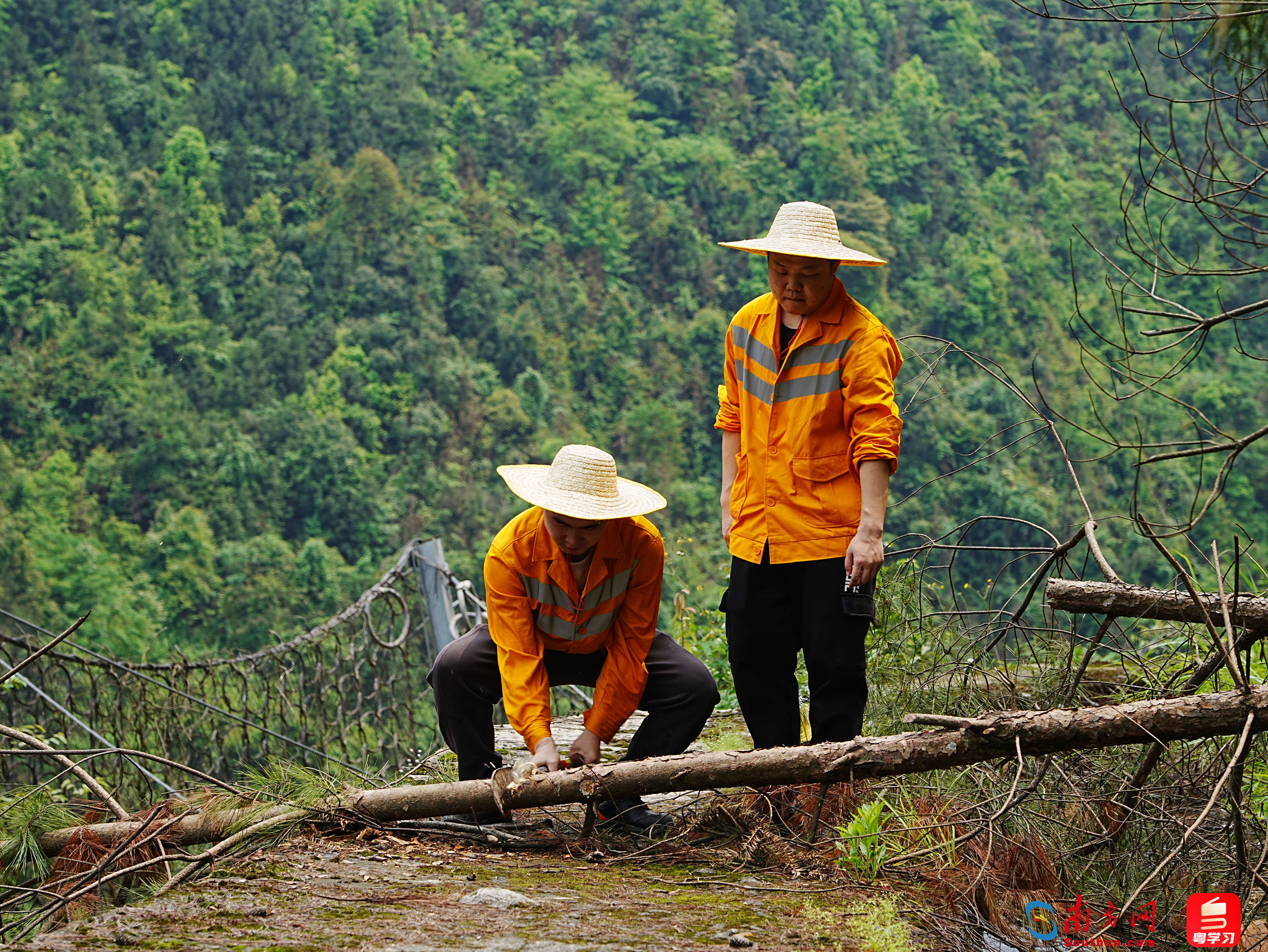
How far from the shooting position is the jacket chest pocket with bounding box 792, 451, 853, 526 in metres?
2.61

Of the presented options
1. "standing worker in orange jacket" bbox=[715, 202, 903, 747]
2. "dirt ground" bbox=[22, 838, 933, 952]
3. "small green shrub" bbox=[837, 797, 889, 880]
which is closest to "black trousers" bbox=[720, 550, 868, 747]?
"standing worker in orange jacket" bbox=[715, 202, 903, 747]

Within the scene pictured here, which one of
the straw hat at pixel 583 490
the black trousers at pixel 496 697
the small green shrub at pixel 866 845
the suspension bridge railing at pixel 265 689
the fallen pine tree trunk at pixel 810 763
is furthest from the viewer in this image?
the suspension bridge railing at pixel 265 689

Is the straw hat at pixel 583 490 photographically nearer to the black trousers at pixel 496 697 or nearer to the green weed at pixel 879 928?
the black trousers at pixel 496 697

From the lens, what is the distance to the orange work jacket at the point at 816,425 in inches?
101

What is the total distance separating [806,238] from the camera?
8.52ft

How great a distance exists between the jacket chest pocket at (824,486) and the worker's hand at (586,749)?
0.66m

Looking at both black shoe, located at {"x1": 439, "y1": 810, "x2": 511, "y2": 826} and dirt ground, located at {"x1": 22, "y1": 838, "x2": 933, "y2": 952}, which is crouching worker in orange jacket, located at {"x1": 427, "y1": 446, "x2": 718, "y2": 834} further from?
dirt ground, located at {"x1": 22, "y1": 838, "x2": 933, "y2": 952}

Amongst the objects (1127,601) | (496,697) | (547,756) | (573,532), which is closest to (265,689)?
(496,697)

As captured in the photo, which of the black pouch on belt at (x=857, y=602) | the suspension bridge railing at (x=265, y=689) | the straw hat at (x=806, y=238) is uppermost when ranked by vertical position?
the straw hat at (x=806, y=238)

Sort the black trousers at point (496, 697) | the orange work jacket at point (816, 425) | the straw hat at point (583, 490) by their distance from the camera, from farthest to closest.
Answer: the black trousers at point (496, 697), the orange work jacket at point (816, 425), the straw hat at point (583, 490)

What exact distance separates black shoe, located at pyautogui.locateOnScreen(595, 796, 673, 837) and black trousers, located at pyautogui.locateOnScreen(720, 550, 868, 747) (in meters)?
0.28

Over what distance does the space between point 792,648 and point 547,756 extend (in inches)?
23.4

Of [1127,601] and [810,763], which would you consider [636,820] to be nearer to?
[810,763]

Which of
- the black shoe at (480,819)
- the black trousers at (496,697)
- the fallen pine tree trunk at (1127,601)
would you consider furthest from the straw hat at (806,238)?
the black shoe at (480,819)
